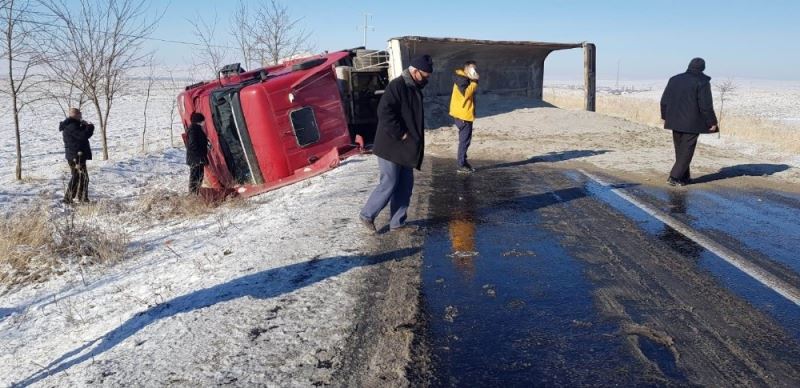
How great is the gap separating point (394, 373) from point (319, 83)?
7561 mm

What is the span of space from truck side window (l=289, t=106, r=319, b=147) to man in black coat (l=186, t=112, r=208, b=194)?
1695 mm

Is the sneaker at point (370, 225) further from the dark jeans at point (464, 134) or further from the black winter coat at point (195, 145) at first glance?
the black winter coat at point (195, 145)

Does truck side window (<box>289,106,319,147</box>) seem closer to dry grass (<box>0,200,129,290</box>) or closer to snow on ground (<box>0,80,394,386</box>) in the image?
snow on ground (<box>0,80,394,386</box>)

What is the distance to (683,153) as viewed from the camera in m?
7.50

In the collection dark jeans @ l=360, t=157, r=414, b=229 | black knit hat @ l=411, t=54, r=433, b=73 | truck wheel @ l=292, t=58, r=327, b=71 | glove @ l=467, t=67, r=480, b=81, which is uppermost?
truck wheel @ l=292, t=58, r=327, b=71

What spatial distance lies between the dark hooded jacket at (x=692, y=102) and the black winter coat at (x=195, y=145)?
766 centimetres

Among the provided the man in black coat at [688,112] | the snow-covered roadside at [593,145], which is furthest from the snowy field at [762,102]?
the man in black coat at [688,112]

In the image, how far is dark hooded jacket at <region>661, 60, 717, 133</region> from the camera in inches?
289

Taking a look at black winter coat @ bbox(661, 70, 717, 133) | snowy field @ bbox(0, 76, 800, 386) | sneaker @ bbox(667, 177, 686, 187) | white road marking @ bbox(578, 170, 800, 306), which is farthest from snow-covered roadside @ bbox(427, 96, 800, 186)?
white road marking @ bbox(578, 170, 800, 306)

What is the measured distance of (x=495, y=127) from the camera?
15.0 meters

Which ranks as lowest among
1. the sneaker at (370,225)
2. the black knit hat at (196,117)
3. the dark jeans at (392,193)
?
the sneaker at (370,225)

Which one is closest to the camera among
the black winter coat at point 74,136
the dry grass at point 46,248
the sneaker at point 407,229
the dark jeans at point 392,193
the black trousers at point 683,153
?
the dark jeans at point 392,193

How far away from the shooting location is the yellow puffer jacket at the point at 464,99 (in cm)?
852

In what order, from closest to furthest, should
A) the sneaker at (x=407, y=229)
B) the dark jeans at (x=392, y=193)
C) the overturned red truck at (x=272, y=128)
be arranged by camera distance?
1. the dark jeans at (x=392, y=193)
2. the sneaker at (x=407, y=229)
3. the overturned red truck at (x=272, y=128)
